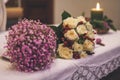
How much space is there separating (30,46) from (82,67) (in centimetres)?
23

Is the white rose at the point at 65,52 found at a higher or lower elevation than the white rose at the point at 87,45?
lower

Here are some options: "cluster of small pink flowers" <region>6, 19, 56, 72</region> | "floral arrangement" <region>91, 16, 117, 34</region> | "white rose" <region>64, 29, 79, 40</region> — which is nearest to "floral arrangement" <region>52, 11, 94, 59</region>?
"white rose" <region>64, 29, 79, 40</region>

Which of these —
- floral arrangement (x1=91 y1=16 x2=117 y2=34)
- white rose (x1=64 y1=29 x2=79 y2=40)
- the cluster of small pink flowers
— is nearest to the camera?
the cluster of small pink flowers

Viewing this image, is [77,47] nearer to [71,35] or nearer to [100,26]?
[71,35]

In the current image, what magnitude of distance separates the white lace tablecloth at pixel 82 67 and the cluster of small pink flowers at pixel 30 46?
0.02 meters

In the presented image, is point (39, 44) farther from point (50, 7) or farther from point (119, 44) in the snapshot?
point (50, 7)

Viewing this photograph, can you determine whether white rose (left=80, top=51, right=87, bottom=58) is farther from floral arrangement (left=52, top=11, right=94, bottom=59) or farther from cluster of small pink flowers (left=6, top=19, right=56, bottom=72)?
cluster of small pink flowers (left=6, top=19, right=56, bottom=72)

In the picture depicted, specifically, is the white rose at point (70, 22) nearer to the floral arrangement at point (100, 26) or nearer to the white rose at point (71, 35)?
the white rose at point (71, 35)

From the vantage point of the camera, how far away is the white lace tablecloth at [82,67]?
699 mm

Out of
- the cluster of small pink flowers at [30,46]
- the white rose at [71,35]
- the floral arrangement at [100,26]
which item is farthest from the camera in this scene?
the floral arrangement at [100,26]

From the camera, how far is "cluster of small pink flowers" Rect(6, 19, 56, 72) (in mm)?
694

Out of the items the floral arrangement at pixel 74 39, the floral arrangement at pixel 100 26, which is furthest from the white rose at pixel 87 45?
the floral arrangement at pixel 100 26

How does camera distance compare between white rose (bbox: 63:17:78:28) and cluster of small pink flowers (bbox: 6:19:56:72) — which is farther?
white rose (bbox: 63:17:78:28)

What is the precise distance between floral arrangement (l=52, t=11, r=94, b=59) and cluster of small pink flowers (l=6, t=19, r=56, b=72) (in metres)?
0.10
